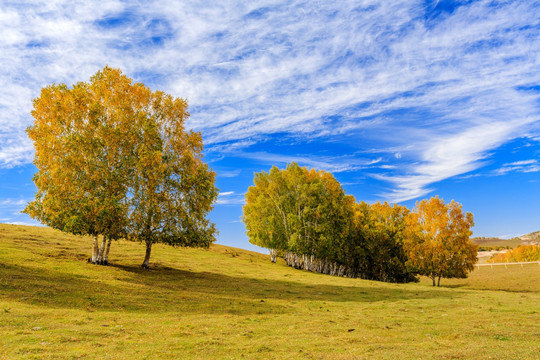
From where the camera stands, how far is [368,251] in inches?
2940

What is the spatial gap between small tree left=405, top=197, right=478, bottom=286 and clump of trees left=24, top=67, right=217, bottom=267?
37262 mm

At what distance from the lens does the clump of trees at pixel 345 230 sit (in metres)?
58.6

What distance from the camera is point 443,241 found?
58.4m

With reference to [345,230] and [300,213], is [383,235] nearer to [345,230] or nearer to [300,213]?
[345,230]

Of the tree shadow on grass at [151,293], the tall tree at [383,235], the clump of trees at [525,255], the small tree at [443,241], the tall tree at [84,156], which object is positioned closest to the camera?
the tree shadow on grass at [151,293]

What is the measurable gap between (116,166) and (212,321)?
78.2 ft

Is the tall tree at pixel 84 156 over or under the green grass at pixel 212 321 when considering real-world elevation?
over

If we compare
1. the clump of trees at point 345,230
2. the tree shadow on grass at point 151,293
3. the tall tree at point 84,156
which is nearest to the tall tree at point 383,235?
the clump of trees at point 345,230

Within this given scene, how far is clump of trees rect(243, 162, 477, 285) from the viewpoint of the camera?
192ft

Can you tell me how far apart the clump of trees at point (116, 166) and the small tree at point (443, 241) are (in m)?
37.3

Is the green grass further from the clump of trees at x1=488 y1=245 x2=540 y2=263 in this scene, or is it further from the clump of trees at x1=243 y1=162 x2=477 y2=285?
the clump of trees at x1=488 y1=245 x2=540 y2=263

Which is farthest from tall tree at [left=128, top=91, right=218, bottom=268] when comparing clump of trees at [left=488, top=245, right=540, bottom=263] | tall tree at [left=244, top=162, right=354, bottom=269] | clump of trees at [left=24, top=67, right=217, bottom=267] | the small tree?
clump of trees at [left=488, top=245, right=540, bottom=263]

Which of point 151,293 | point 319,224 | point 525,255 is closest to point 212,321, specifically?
point 151,293

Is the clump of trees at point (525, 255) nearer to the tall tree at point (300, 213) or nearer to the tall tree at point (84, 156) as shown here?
the tall tree at point (300, 213)
